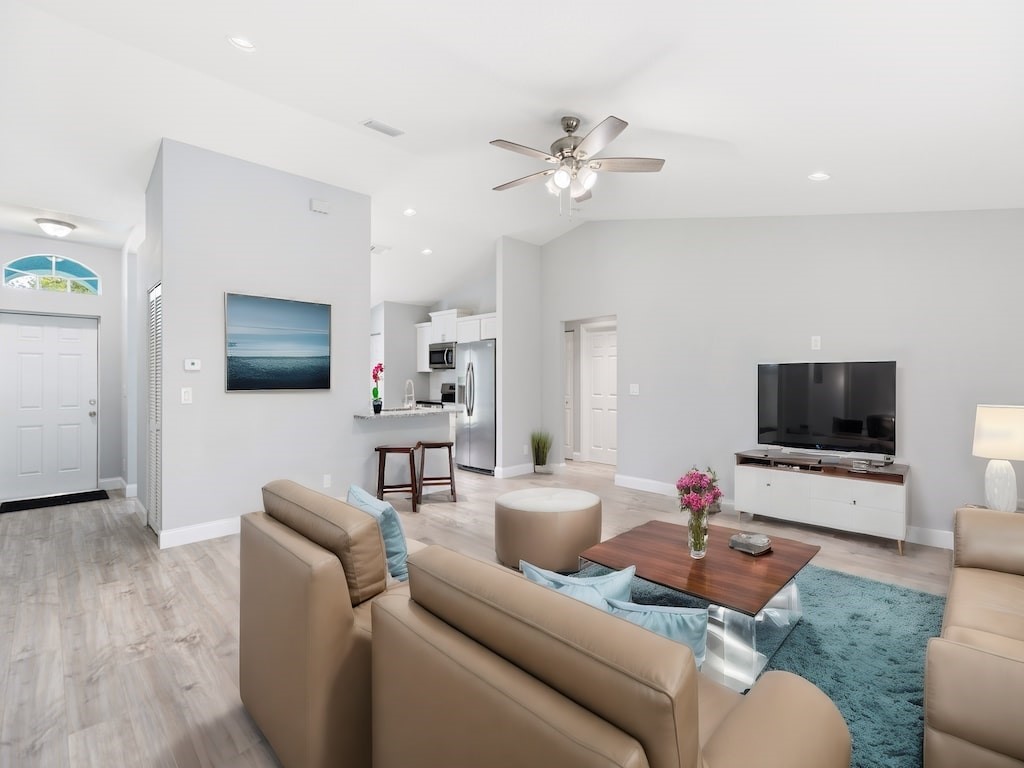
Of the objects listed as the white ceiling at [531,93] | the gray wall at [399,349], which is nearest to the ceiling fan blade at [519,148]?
the white ceiling at [531,93]

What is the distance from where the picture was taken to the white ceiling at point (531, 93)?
2.24 meters

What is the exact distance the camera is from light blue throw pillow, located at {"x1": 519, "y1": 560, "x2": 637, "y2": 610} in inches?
51.3

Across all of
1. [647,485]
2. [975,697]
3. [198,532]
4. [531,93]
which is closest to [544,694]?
[975,697]

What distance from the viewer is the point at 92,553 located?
3771 millimetres

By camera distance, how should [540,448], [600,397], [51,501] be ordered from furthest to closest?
[600,397]
[540,448]
[51,501]

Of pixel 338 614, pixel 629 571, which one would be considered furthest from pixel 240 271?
pixel 629 571

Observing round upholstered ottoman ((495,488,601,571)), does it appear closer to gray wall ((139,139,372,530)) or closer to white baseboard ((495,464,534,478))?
gray wall ((139,139,372,530))

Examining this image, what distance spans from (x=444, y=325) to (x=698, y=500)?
236 inches

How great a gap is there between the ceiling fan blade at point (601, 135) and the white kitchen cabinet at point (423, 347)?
538cm

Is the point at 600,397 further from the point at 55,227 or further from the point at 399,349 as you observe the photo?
the point at 55,227

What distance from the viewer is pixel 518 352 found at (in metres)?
6.76

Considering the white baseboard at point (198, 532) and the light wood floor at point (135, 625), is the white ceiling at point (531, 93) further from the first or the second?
the white baseboard at point (198, 532)

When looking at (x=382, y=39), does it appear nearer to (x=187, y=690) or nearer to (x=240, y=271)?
(x=240, y=271)

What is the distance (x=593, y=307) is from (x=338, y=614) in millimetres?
5395
